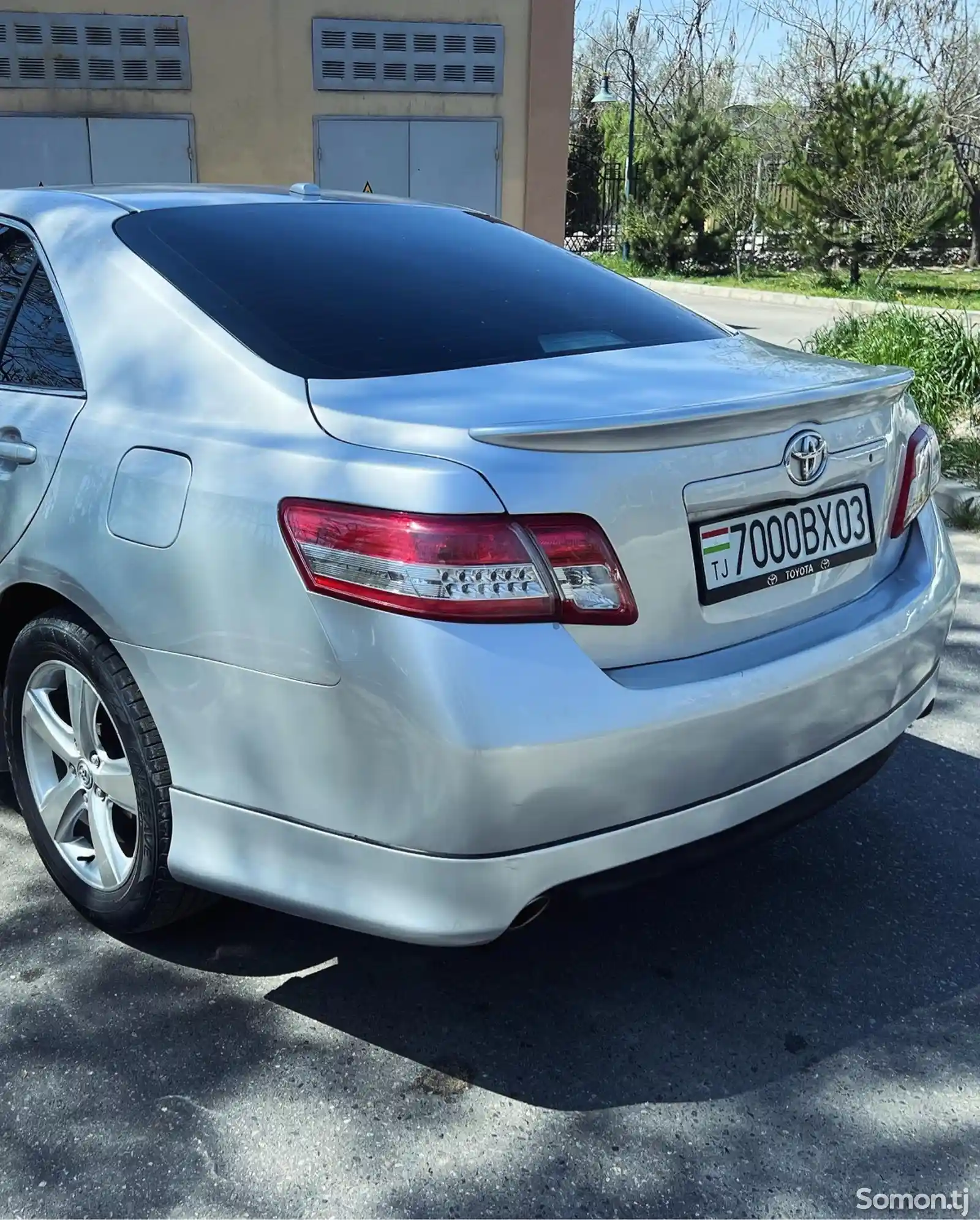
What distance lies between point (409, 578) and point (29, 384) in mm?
1203

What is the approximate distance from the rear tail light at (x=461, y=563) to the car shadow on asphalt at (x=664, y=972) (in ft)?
1.68

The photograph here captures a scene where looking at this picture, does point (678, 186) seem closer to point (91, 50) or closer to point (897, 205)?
point (897, 205)

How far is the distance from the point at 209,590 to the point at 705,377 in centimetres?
101

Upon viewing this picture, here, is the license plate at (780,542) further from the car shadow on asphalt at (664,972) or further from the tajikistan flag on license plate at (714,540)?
the car shadow on asphalt at (664,972)

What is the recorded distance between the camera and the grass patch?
1770cm

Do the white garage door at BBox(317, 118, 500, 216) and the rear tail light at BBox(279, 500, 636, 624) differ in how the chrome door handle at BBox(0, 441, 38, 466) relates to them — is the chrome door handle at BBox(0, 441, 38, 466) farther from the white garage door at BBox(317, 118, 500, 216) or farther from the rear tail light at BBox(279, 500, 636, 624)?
the white garage door at BBox(317, 118, 500, 216)

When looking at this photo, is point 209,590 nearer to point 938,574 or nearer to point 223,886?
point 223,886

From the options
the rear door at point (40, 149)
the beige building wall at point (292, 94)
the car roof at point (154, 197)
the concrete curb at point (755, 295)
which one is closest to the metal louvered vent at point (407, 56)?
the beige building wall at point (292, 94)

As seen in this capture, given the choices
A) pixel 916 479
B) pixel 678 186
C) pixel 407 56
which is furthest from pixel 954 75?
pixel 916 479

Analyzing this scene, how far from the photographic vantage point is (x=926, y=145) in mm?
19578

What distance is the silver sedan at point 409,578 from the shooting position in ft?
6.24

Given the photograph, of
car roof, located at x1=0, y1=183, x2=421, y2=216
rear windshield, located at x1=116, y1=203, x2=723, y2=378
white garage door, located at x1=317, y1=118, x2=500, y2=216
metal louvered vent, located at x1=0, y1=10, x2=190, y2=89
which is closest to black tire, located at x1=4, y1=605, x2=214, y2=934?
rear windshield, located at x1=116, y1=203, x2=723, y2=378

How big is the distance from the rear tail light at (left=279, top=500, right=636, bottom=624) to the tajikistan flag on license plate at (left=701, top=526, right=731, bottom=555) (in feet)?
0.66

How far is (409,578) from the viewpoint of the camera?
6.19 ft
